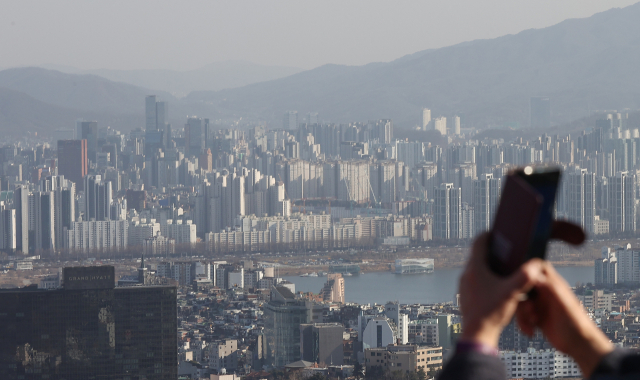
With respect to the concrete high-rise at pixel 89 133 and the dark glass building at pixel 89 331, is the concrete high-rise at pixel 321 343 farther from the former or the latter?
the concrete high-rise at pixel 89 133

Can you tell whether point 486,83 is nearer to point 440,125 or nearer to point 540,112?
point 440,125

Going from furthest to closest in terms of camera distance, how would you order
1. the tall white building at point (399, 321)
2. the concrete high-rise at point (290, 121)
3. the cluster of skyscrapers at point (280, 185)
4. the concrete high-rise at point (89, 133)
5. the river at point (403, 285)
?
the concrete high-rise at point (290, 121)
the concrete high-rise at point (89, 133)
the cluster of skyscrapers at point (280, 185)
the river at point (403, 285)
the tall white building at point (399, 321)

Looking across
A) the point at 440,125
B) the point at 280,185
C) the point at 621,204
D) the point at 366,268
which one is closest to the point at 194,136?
the point at 440,125

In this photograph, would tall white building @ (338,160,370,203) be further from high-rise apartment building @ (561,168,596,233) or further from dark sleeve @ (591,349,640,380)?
dark sleeve @ (591,349,640,380)

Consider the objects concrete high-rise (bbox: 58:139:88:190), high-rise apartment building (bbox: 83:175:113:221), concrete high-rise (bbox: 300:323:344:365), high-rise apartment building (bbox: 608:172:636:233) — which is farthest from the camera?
concrete high-rise (bbox: 58:139:88:190)

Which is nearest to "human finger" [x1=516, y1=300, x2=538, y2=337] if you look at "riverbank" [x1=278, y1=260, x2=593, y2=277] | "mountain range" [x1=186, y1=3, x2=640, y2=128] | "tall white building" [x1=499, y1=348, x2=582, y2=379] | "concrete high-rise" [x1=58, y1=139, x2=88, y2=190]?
"tall white building" [x1=499, y1=348, x2=582, y2=379]

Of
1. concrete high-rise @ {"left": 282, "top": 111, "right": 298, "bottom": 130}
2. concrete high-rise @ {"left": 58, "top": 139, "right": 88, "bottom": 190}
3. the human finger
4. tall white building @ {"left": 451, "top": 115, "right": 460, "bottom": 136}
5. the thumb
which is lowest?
the human finger

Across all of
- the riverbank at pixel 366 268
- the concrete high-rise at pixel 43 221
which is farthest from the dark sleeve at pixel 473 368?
the concrete high-rise at pixel 43 221
